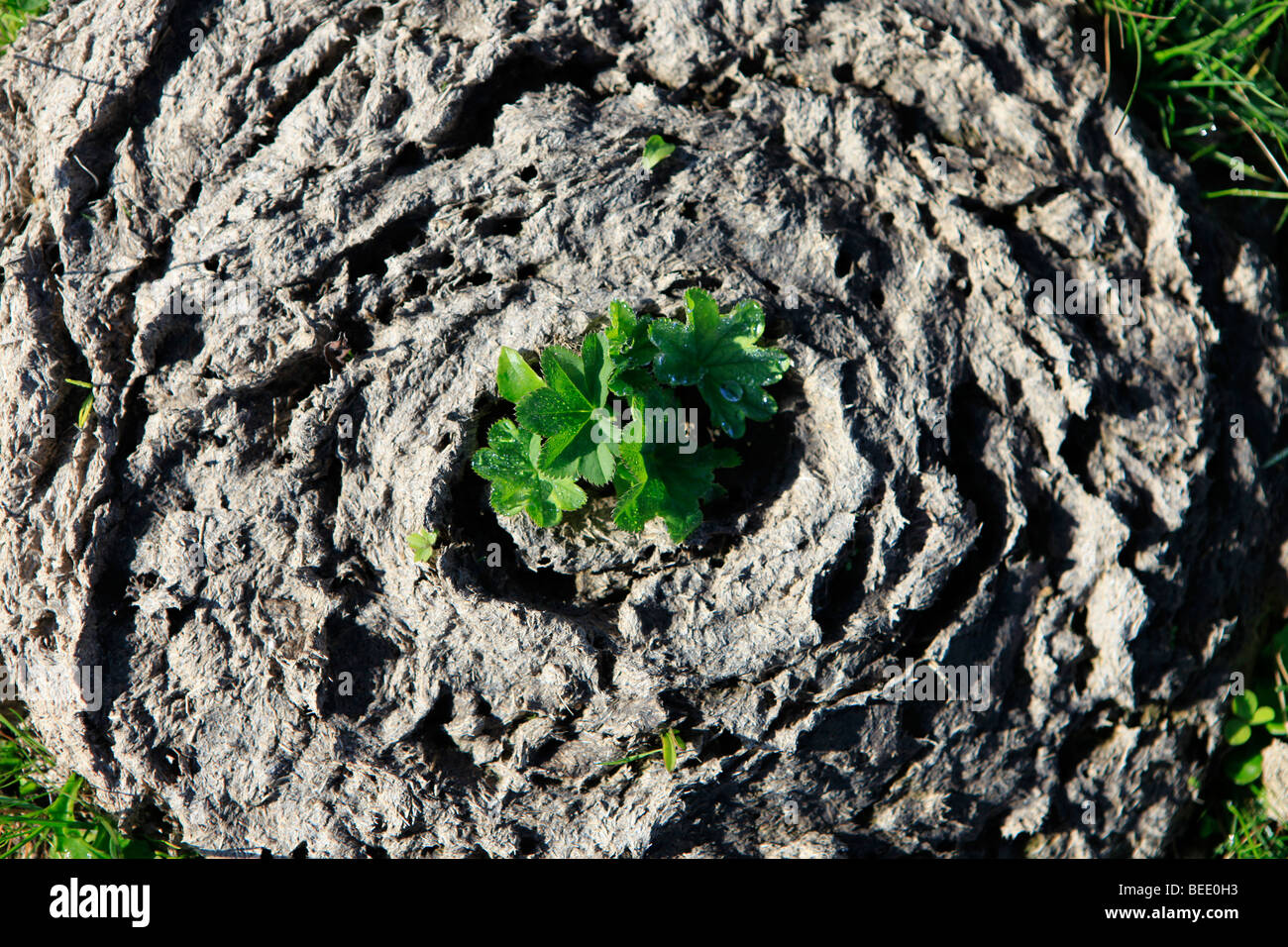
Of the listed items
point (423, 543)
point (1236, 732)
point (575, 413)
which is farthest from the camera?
point (1236, 732)

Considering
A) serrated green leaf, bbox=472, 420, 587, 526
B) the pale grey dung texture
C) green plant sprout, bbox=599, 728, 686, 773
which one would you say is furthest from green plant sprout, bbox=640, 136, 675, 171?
green plant sprout, bbox=599, 728, 686, 773

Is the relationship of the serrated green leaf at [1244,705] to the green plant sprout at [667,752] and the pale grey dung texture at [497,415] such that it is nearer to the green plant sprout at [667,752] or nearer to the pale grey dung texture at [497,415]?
the pale grey dung texture at [497,415]

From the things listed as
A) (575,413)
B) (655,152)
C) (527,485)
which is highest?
(655,152)

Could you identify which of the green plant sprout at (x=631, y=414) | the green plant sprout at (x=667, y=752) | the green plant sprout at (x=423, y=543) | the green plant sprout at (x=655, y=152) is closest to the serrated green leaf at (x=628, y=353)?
the green plant sprout at (x=631, y=414)

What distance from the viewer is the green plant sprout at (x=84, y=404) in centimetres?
295

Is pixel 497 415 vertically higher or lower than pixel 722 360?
lower

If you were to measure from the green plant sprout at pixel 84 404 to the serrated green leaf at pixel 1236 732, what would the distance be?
14.9 ft

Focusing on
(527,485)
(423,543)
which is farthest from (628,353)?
(423,543)

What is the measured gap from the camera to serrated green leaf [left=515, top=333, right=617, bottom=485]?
8.54 ft

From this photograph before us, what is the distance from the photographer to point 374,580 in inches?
114

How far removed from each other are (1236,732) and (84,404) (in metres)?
4.63

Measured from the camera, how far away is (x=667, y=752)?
2840mm

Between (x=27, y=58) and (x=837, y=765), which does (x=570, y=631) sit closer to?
(x=837, y=765)

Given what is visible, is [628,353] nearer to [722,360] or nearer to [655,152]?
[722,360]
